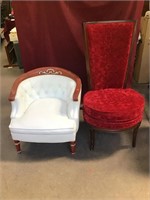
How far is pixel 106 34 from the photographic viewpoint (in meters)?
1.86

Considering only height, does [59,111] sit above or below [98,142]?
above

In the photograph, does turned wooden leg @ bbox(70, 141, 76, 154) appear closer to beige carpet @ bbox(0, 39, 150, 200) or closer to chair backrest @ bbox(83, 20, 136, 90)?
beige carpet @ bbox(0, 39, 150, 200)

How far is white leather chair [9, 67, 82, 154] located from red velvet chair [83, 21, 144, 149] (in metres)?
0.17

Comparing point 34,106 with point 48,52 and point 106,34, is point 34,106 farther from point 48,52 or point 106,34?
point 106,34

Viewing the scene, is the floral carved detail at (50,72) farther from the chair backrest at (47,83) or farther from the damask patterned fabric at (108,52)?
the damask patterned fabric at (108,52)

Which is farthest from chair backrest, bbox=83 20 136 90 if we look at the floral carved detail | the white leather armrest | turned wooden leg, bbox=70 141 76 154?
the white leather armrest

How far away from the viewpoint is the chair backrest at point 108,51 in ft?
6.05

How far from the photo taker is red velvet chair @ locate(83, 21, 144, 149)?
173 centimetres

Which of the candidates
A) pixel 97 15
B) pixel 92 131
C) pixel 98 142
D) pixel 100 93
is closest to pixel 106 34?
pixel 97 15

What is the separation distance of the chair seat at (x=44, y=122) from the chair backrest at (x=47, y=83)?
19cm

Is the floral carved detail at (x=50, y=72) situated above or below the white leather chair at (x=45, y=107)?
above

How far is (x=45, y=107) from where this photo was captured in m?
1.97

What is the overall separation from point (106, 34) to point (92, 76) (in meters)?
0.41

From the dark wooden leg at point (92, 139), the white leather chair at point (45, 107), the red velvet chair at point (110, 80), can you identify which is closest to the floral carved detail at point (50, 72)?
the white leather chair at point (45, 107)
